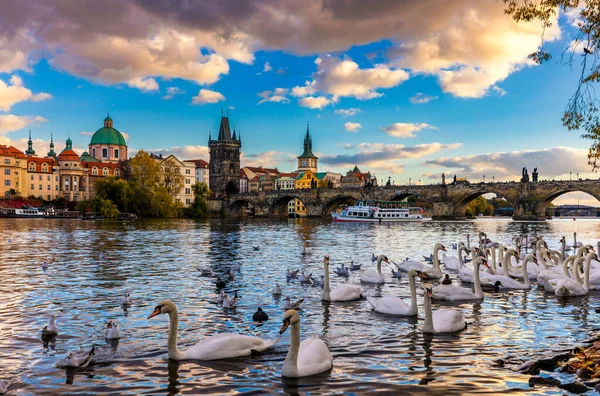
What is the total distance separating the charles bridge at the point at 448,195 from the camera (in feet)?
264

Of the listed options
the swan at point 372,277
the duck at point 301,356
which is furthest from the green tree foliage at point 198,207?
the duck at point 301,356

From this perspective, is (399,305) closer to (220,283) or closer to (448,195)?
(220,283)

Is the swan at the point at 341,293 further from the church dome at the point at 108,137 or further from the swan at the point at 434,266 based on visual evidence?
the church dome at the point at 108,137

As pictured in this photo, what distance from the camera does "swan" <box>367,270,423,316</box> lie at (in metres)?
10.5

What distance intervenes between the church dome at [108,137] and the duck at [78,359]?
141552 millimetres

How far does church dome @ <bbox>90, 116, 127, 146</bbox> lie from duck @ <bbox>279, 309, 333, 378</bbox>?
143 metres

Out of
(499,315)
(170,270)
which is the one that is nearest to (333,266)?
(170,270)

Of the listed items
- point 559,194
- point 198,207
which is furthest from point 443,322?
point 198,207

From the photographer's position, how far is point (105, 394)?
661cm

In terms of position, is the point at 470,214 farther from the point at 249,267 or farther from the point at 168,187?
the point at 249,267

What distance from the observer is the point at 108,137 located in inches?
5566

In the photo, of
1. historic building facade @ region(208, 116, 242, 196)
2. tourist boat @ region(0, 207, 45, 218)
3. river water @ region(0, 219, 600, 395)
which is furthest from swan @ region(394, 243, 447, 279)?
historic building facade @ region(208, 116, 242, 196)

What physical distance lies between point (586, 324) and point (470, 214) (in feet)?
407

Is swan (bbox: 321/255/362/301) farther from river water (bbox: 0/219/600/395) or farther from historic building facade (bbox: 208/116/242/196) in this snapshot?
historic building facade (bbox: 208/116/242/196)
